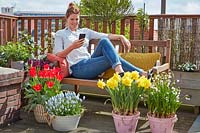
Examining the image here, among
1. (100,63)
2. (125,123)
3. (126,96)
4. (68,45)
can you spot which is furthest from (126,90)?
(68,45)

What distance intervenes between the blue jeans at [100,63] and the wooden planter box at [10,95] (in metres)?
0.63

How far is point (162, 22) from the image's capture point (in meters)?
4.65

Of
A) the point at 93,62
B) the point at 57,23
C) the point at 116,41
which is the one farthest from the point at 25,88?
the point at 57,23

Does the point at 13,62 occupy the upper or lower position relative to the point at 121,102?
upper

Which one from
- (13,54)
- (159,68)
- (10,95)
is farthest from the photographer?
(13,54)

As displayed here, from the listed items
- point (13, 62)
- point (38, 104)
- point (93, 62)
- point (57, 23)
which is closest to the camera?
point (38, 104)

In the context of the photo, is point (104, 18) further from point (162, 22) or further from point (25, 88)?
point (25, 88)

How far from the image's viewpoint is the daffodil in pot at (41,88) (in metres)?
3.21

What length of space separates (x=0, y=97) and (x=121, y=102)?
1.08m

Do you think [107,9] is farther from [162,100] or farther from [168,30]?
[162,100]

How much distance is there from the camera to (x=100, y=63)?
11.6 ft

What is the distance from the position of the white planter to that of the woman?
2.23 feet

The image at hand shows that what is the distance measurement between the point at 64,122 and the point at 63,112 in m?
0.09

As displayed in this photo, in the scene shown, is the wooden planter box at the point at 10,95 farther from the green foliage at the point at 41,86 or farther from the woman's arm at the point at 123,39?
the woman's arm at the point at 123,39
